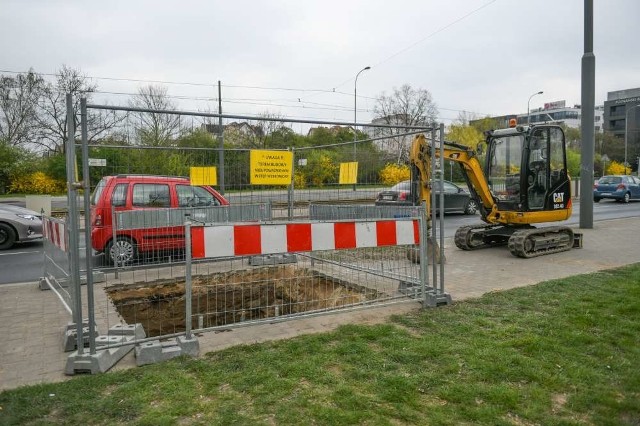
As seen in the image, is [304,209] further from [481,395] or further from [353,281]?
[481,395]

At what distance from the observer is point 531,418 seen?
127 inches

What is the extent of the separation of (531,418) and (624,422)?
61 cm

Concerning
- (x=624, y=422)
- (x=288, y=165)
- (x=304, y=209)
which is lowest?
(x=624, y=422)

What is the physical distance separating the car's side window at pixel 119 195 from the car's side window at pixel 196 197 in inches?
36.9

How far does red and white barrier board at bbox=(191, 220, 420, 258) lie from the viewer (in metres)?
4.64

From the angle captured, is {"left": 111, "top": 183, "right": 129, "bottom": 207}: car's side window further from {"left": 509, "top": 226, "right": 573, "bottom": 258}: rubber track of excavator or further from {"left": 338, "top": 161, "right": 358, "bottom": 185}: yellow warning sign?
{"left": 509, "top": 226, "right": 573, "bottom": 258}: rubber track of excavator

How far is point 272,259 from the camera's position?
9117mm

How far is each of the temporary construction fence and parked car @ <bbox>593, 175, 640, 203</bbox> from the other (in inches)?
1130

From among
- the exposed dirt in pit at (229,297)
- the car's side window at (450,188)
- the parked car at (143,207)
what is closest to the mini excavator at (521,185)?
the exposed dirt in pit at (229,297)

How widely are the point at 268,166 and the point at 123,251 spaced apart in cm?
314

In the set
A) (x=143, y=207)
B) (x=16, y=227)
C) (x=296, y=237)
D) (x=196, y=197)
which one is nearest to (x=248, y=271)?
(x=196, y=197)

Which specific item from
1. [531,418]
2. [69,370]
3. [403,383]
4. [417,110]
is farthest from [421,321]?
[417,110]

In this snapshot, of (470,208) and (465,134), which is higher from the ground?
(465,134)

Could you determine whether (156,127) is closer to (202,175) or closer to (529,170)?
(202,175)
